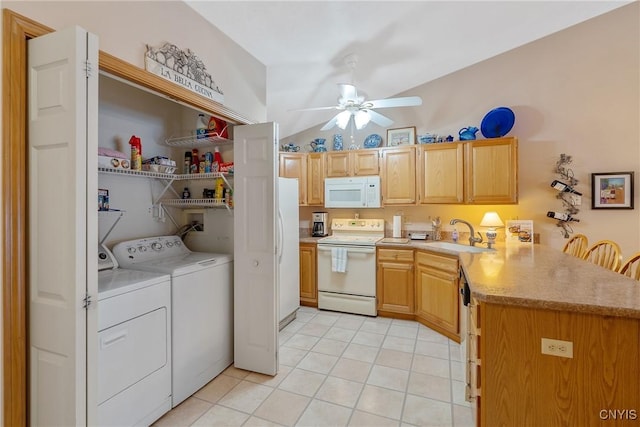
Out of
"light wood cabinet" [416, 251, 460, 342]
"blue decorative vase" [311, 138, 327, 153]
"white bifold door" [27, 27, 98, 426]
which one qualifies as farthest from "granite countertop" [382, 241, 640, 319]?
"blue decorative vase" [311, 138, 327, 153]

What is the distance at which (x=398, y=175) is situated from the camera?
12.2ft

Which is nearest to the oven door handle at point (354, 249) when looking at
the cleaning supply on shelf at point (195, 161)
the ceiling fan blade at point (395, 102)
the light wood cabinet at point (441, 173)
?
the light wood cabinet at point (441, 173)

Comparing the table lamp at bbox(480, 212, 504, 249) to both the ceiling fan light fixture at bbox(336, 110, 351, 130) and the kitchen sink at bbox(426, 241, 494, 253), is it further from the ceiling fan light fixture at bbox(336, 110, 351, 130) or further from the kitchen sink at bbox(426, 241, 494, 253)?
the ceiling fan light fixture at bbox(336, 110, 351, 130)

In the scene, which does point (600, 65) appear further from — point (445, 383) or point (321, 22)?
point (445, 383)

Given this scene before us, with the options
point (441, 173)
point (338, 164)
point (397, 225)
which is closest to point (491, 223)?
point (441, 173)

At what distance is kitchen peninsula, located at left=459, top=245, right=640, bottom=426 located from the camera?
1.13 meters

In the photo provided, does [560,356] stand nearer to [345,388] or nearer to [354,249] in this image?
[345,388]

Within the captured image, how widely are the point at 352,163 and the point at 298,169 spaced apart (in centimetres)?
79

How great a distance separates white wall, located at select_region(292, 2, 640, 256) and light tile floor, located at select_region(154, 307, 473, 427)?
1895 mm

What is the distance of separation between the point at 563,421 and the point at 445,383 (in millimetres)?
1168

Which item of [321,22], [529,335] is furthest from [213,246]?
[529,335]

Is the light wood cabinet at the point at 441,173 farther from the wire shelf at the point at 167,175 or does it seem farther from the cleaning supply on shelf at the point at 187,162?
the cleaning supply on shelf at the point at 187,162

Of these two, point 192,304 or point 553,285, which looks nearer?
point 553,285

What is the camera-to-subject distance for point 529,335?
124 cm
